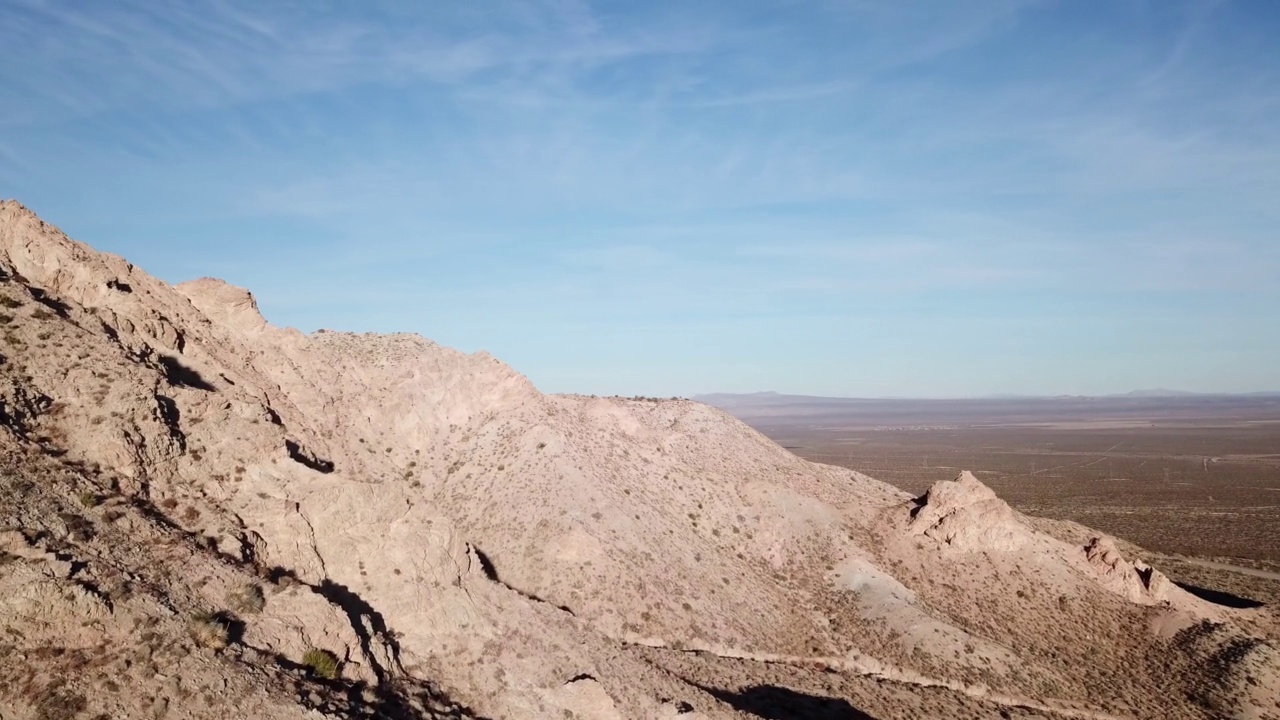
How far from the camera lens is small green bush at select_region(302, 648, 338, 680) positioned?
12336 millimetres

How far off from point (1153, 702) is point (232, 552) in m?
27.9

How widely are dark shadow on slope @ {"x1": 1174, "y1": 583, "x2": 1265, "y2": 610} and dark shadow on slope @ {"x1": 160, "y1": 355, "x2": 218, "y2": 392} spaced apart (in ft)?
138

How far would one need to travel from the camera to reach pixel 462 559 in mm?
18172

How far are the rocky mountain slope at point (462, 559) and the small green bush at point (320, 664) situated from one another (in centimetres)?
4

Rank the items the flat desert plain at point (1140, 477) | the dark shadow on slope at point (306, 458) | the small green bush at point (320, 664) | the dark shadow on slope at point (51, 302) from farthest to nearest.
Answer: the flat desert plain at point (1140, 477) < the dark shadow on slope at point (306, 458) < the dark shadow on slope at point (51, 302) < the small green bush at point (320, 664)

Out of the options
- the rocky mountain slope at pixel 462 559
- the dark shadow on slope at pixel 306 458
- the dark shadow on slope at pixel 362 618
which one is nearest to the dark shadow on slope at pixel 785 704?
the rocky mountain slope at pixel 462 559

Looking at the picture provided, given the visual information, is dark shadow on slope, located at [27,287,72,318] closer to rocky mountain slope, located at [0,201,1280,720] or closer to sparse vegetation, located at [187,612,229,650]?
rocky mountain slope, located at [0,201,1280,720]

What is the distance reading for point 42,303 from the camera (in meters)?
17.6

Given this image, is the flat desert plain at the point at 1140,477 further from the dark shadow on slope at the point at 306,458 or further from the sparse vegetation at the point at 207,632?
the sparse vegetation at the point at 207,632

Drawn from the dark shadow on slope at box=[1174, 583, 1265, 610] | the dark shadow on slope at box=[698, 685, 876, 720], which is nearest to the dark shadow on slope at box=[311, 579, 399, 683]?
the dark shadow on slope at box=[698, 685, 876, 720]

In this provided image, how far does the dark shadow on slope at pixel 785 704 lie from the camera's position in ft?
62.1

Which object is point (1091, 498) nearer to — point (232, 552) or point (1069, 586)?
point (1069, 586)

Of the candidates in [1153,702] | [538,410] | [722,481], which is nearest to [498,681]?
[538,410]

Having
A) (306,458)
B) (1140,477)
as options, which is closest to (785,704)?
(306,458)
